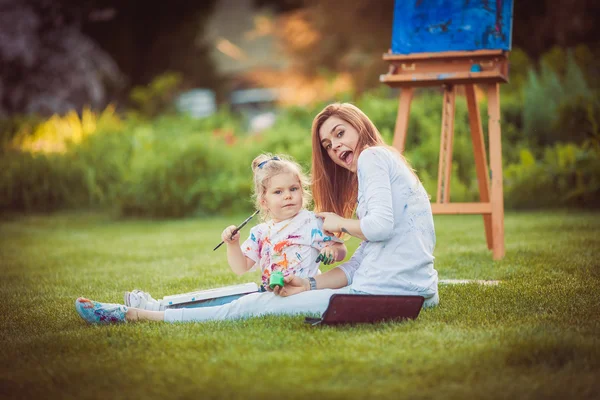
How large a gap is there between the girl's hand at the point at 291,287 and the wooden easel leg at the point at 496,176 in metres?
1.86

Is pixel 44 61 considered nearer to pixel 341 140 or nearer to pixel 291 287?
pixel 341 140

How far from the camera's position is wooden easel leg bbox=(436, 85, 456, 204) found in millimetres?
4809

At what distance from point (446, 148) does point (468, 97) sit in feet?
1.25

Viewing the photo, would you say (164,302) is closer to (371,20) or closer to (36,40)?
(371,20)

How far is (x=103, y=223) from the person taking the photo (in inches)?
319

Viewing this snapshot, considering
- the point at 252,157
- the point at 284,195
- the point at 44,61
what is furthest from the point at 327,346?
the point at 44,61

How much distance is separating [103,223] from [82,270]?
3210 mm

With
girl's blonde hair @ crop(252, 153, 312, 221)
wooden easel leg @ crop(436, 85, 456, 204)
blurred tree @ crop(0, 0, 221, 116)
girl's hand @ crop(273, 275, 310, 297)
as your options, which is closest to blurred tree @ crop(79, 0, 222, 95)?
blurred tree @ crop(0, 0, 221, 116)

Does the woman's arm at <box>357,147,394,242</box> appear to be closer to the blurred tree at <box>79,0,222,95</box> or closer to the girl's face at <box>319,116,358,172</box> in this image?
the girl's face at <box>319,116,358,172</box>

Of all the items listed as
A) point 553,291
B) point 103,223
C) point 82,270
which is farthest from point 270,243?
point 103,223

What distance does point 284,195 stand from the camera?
3.37 m

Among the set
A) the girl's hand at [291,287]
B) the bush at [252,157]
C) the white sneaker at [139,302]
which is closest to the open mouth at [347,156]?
the girl's hand at [291,287]

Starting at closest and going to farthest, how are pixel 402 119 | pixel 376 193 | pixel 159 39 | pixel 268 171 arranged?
pixel 376 193
pixel 268 171
pixel 402 119
pixel 159 39

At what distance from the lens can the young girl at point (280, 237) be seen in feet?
10.9
